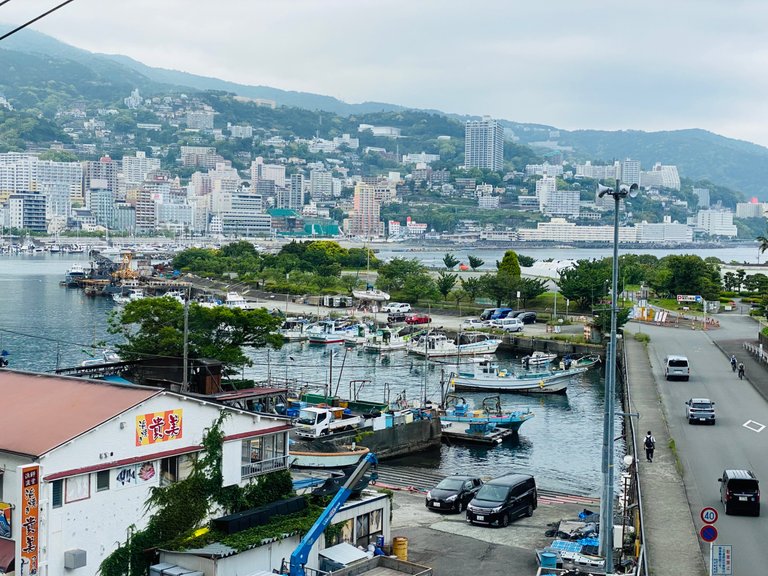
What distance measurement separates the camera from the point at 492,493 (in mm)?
13281

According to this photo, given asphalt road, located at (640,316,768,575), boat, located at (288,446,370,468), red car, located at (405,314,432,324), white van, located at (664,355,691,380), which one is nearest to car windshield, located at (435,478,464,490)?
asphalt road, located at (640,316,768,575)

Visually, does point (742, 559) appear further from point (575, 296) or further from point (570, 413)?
point (575, 296)

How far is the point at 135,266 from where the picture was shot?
8188 cm

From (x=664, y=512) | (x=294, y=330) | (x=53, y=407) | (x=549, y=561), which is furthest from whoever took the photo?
(x=294, y=330)

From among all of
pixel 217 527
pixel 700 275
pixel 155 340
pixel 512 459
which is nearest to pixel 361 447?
pixel 512 459

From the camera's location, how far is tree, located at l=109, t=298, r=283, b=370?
73.6 ft

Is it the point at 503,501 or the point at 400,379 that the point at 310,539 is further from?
the point at 400,379

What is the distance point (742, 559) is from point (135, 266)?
7550cm

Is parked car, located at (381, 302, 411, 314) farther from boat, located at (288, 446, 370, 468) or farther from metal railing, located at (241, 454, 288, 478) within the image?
metal railing, located at (241, 454, 288, 478)

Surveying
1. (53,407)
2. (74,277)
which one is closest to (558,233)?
(74,277)

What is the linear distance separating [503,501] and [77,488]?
6032 millimetres

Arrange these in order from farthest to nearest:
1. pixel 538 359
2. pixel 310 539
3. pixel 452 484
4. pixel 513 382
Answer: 1. pixel 538 359
2. pixel 513 382
3. pixel 452 484
4. pixel 310 539

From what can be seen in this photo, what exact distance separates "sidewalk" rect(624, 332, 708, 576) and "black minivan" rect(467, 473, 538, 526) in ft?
5.17

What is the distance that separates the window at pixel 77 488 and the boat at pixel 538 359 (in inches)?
1005
